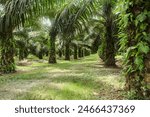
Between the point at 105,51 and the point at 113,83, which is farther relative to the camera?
the point at 105,51

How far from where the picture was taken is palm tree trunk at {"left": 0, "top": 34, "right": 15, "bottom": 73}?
15.3 m

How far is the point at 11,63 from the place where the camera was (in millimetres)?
15555

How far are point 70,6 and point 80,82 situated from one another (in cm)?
310

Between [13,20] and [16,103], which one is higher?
[13,20]

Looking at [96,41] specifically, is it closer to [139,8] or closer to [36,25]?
[36,25]

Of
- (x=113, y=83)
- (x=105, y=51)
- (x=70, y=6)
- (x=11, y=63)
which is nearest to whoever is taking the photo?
(x=113, y=83)

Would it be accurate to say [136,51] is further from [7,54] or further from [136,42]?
[7,54]

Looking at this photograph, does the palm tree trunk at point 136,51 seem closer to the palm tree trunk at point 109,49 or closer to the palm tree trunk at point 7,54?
the palm tree trunk at point 7,54

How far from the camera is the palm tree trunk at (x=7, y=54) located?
1528cm

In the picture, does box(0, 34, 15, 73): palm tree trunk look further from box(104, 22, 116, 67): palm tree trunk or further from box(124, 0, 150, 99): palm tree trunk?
box(124, 0, 150, 99): palm tree trunk

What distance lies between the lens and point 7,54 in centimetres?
1546

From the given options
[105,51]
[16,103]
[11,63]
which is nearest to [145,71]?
[16,103]

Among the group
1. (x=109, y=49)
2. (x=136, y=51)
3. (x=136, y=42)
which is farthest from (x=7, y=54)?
(x=136, y=51)

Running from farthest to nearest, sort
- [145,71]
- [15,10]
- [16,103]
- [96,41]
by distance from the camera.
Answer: [96,41], [15,10], [145,71], [16,103]
